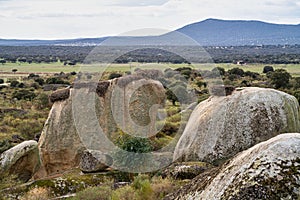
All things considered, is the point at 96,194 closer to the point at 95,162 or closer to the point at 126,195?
the point at 126,195

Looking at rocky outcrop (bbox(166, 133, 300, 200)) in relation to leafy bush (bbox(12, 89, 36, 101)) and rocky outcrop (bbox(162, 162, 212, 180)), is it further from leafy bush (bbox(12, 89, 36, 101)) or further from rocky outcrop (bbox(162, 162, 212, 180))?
leafy bush (bbox(12, 89, 36, 101))

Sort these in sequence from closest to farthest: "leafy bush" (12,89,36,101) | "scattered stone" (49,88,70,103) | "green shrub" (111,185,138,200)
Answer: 1. "green shrub" (111,185,138,200)
2. "scattered stone" (49,88,70,103)
3. "leafy bush" (12,89,36,101)

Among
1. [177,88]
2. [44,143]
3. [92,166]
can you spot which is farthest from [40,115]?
[92,166]

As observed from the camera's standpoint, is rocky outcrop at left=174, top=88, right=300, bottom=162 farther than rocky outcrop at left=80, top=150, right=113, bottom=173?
No

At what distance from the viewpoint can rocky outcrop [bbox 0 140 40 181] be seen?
1694 cm

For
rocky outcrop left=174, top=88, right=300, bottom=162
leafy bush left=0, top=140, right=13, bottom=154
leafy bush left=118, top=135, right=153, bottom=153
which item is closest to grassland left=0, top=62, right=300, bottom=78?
leafy bush left=0, top=140, right=13, bottom=154

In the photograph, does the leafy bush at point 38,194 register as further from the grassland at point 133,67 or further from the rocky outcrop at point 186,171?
the grassland at point 133,67

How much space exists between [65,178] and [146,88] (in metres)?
6.12

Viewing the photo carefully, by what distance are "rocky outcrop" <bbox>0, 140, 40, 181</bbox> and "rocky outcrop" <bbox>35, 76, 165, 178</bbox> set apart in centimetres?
165

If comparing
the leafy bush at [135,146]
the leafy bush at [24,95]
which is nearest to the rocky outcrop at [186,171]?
the leafy bush at [135,146]

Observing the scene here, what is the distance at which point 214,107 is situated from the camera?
1516cm

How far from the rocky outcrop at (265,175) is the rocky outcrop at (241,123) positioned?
6.98m

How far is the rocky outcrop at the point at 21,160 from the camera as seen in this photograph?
16938mm

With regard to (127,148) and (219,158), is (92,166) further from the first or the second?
(219,158)
